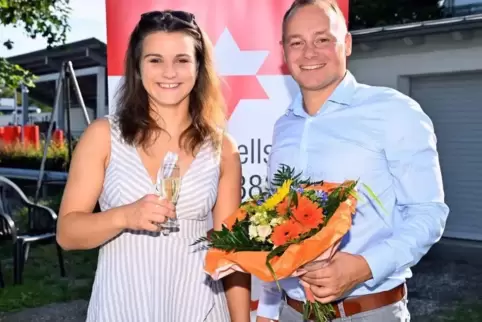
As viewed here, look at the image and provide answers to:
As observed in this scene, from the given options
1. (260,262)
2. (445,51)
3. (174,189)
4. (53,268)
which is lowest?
(53,268)

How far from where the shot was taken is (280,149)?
2.57m

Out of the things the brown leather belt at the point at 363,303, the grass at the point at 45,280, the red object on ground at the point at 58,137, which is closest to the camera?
the brown leather belt at the point at 363,303

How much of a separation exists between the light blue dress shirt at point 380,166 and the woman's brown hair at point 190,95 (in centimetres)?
35

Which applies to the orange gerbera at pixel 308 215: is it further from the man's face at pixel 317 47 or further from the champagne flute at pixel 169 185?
the man's face at pixel 317 47

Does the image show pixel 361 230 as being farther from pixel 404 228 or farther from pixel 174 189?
pixel 174 189

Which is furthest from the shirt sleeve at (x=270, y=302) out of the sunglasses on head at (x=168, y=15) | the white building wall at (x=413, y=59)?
the white building wall at (x=413, y=59)

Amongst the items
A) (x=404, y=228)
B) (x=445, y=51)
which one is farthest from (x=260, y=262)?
(x=445, y=51)

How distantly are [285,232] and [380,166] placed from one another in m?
0.49

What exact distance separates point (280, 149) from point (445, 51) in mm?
8923

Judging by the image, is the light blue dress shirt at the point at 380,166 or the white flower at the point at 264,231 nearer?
the white flower at the point at 264,231

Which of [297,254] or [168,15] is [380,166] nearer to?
[297,254]

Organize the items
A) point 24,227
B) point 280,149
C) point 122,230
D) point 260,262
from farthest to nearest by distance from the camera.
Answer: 1. point 24,227
2. point 280,149
3. point 122,230
4. point 260,262

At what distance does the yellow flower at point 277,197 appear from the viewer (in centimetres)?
209

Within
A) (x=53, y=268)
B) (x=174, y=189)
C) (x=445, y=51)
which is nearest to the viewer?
(x=174, y=189)
